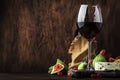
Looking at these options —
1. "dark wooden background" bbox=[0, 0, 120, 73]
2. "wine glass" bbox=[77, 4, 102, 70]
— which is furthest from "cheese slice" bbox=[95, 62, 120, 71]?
"dark wooden background" bbox=[0, 0, 120, 73]

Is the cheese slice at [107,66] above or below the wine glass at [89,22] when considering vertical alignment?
below

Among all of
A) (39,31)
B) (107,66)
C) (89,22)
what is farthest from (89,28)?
(39,31)

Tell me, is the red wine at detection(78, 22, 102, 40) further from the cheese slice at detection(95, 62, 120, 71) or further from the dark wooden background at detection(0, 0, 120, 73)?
the dark wooden background at detection(0, 0, 120, 73)

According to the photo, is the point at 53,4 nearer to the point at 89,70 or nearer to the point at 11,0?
the point at 11,0

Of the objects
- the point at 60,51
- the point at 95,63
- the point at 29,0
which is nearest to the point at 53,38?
the point at 60,51

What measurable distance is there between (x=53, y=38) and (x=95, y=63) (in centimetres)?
67

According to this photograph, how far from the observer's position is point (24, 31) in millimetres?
2121

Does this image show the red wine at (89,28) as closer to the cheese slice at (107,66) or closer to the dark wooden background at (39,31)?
the cheese slice at (107,66)

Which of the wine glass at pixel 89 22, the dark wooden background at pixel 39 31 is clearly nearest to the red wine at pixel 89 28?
the wine glass at pixel 89 22

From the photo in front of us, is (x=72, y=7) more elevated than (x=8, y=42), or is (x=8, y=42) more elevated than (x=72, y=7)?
(x=72, y=7)

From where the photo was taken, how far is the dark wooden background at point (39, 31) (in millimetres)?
2023

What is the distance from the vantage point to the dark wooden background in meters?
2.02

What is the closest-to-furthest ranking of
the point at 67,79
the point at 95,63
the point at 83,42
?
the point at 67,79, the point at 95,63, the point at 83,42

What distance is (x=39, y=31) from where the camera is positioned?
6.91ft
